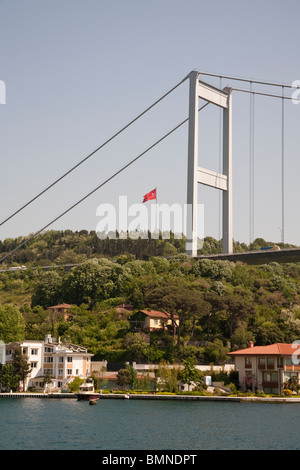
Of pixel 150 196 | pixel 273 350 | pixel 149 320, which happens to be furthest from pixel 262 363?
pixel 150 196

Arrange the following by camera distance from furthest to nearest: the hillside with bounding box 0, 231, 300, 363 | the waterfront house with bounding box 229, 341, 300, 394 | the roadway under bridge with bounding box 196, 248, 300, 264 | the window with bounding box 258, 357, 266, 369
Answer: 1. the roadway under bridge with bounding box 196, 248, 300, 264
2. the hillside with bounding box 0, 231, 300, 363
3. the window with bounding box 258, 357, 266, 369
4. the waterfront house with bounding box 229, 341, 300, 394

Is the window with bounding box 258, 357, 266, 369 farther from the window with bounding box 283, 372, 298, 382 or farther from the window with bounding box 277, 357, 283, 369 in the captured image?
the window with bounding box 283, 372, 298, 382

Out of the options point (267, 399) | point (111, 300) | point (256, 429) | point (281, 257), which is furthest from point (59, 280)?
point (256, 429)

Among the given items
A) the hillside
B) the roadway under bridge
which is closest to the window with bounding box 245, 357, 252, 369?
the hillside

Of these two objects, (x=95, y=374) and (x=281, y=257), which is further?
(x=281, y=257)

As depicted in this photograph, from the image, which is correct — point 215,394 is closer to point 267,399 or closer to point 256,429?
point 267,399

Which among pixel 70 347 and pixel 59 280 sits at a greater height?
pixel 59 280
